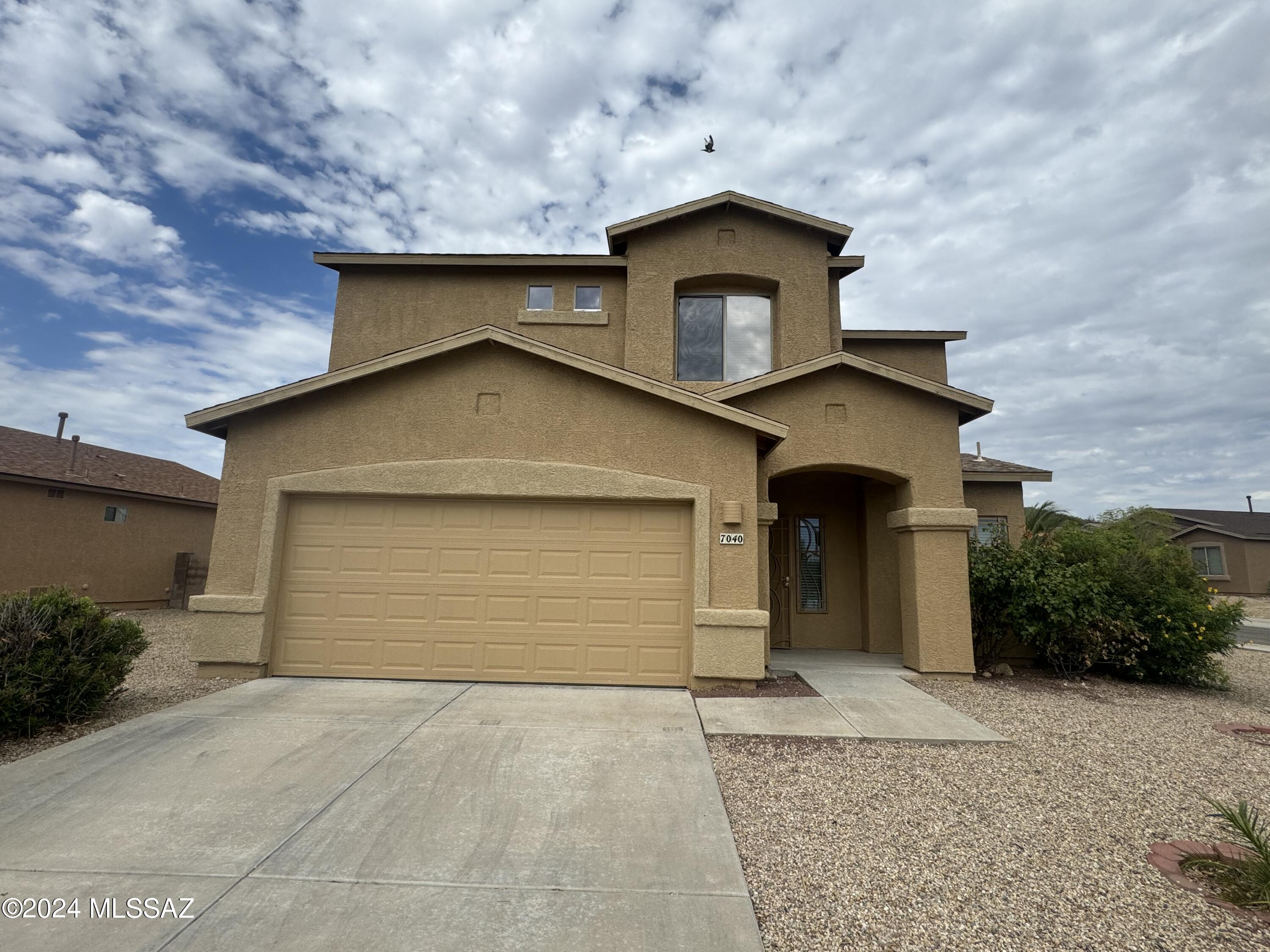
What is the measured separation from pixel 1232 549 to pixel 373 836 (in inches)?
1606

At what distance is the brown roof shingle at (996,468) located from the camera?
1245 centimetres

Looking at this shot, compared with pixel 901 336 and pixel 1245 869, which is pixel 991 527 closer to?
pixel 901 336

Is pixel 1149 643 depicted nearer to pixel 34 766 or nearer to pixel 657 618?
pixel 657 618

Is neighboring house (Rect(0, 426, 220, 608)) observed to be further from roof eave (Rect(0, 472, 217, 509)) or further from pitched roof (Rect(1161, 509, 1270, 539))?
pitched roof (Rect(1161, 509, 1270, 539))

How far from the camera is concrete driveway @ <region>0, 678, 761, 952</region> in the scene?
2.99 meters

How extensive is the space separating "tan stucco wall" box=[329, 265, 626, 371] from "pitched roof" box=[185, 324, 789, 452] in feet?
14.2

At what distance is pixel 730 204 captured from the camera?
12289mm

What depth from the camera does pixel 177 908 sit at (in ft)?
10.1

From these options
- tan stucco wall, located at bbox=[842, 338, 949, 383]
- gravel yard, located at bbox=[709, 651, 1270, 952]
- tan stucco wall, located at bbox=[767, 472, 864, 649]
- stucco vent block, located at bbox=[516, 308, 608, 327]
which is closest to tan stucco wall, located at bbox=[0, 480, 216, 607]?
stucco vent block, located at bbox=[516, 308, 608, 327]

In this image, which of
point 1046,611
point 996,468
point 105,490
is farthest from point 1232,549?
point 105,490

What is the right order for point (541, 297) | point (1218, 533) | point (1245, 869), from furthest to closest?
point (1218, 533) < point (541, 297) < point (1245, 869)

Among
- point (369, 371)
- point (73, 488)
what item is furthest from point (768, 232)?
point (73, 488)

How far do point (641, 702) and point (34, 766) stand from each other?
17.9 feet

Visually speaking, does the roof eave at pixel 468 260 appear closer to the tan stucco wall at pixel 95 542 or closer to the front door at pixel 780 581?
the front door at pixel 780 581
